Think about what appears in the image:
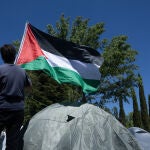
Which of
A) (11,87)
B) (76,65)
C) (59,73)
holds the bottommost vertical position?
(11,87)

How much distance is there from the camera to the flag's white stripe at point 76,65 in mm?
5195

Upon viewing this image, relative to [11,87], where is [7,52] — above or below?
above

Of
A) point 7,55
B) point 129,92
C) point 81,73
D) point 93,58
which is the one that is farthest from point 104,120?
point 129,92

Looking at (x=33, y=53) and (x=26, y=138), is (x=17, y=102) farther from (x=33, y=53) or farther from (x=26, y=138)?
(x=33, y=53)

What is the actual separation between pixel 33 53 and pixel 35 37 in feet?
0.97

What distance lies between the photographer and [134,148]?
15.3ft

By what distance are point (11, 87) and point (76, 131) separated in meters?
1.13

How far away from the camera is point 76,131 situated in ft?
14.4

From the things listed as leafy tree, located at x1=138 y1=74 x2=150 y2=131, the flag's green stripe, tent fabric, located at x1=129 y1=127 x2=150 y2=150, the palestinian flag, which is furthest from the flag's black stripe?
leafy tree, located at x1=138 y1=74 x2=150 y2=131

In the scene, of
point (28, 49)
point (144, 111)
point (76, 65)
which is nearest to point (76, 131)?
point (76, 65)

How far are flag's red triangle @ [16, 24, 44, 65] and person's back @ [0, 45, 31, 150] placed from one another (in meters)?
1.19

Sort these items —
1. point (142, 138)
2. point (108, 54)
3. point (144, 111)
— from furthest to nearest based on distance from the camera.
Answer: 1. point (144, 111)
2. point (108, 54)
3. point (142, 138)

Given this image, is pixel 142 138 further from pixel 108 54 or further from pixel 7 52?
Answer: pixel 108 54

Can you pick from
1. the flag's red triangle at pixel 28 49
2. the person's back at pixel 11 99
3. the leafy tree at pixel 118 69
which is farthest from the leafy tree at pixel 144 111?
the person's back at pixel 11 99
